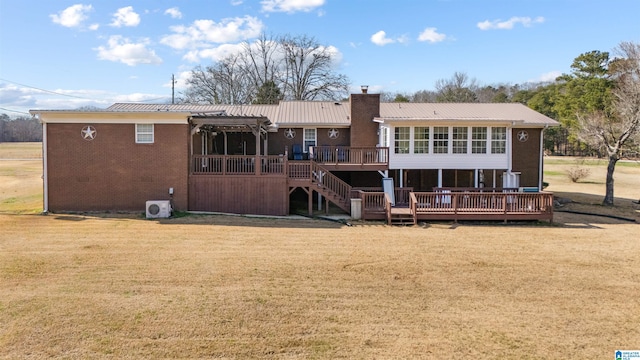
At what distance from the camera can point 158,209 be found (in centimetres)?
1568

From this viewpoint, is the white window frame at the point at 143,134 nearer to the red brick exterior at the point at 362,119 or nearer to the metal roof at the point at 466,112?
the red brick exterior at the point at 362,119

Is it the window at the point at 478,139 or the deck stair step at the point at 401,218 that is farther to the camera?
the window at the point at 478,139

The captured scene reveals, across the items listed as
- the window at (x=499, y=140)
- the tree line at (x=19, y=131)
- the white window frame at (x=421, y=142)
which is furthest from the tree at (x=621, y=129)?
the tree line at (x=19, y=131)

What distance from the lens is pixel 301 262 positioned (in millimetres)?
10391

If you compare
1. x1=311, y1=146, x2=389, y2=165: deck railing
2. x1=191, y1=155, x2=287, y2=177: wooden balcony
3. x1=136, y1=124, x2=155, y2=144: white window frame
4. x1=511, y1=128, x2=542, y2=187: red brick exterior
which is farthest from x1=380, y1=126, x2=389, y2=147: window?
x1=136, y1=124, x2=155, y2=144: white window frame

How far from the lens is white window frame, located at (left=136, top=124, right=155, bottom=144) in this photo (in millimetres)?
16438

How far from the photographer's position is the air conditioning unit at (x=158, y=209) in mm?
15617

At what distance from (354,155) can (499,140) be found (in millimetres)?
6523

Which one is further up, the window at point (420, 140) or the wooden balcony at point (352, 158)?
the window at point (420, 140)

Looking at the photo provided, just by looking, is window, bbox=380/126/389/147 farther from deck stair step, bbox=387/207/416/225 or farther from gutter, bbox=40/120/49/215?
gutter, bbox=40/120/49/215

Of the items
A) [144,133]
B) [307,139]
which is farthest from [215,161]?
[307,139]

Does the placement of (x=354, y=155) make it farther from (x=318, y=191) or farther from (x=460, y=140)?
(x=460, y=140)

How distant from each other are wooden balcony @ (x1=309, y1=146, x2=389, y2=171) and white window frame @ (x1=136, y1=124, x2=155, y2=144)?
6.47m

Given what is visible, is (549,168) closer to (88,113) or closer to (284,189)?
(284,189)
